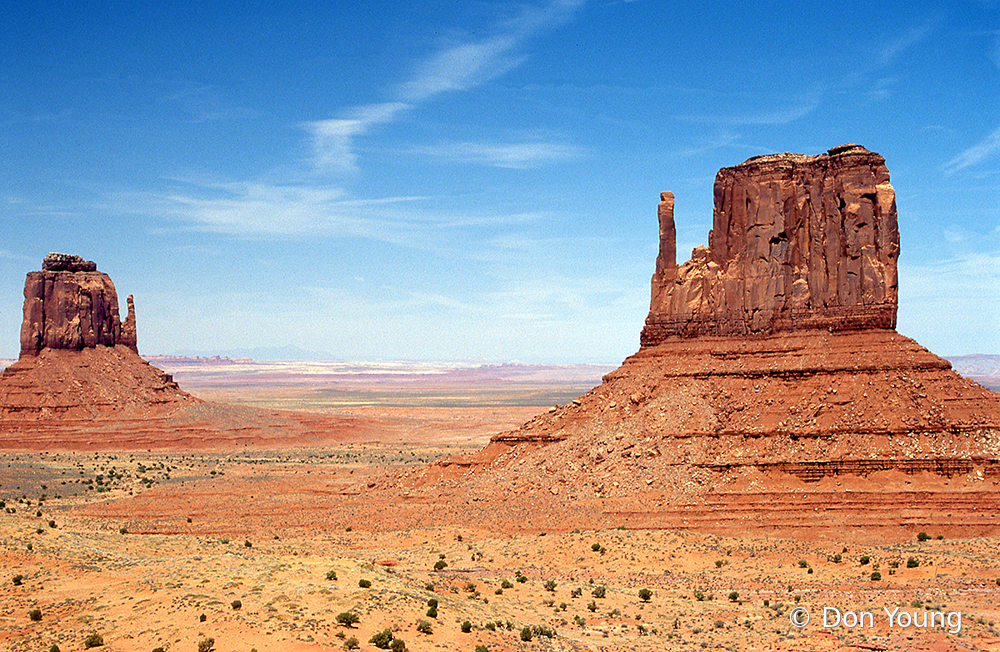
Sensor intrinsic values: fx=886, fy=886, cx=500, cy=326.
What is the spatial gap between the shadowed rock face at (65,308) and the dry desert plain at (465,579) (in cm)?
5425

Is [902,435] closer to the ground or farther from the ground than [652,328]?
closer to the ground

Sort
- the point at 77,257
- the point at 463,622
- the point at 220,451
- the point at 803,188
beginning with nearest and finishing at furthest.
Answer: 1. the point at 463,622
2. the point at 803,188
3. the point at 220,451
4. the point at 77,257

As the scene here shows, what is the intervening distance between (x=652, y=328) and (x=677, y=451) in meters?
9.62

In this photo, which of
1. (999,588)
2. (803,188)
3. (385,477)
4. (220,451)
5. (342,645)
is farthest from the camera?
(220,451)

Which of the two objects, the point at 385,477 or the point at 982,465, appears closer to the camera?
the point at 982,465

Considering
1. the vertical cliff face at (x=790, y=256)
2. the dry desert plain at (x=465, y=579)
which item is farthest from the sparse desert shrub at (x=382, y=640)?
the vertical cliff face at (x=790, y=256)

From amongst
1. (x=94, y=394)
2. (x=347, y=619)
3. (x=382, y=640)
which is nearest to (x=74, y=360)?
(x=94, y=394)

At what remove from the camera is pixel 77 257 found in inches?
4395

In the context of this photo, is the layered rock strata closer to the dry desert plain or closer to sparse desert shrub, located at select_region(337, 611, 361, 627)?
the dry desert plain

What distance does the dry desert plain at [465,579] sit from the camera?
2164 centimetres

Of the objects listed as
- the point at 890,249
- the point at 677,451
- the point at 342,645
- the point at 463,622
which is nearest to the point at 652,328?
the point at 677,451

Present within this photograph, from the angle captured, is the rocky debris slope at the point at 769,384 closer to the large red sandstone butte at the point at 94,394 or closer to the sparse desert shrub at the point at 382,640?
the sparse desert shrub at the point at 382,640

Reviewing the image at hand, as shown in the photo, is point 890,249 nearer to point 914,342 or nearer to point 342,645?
point 914,342

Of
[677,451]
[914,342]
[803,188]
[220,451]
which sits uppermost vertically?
[803,188]
